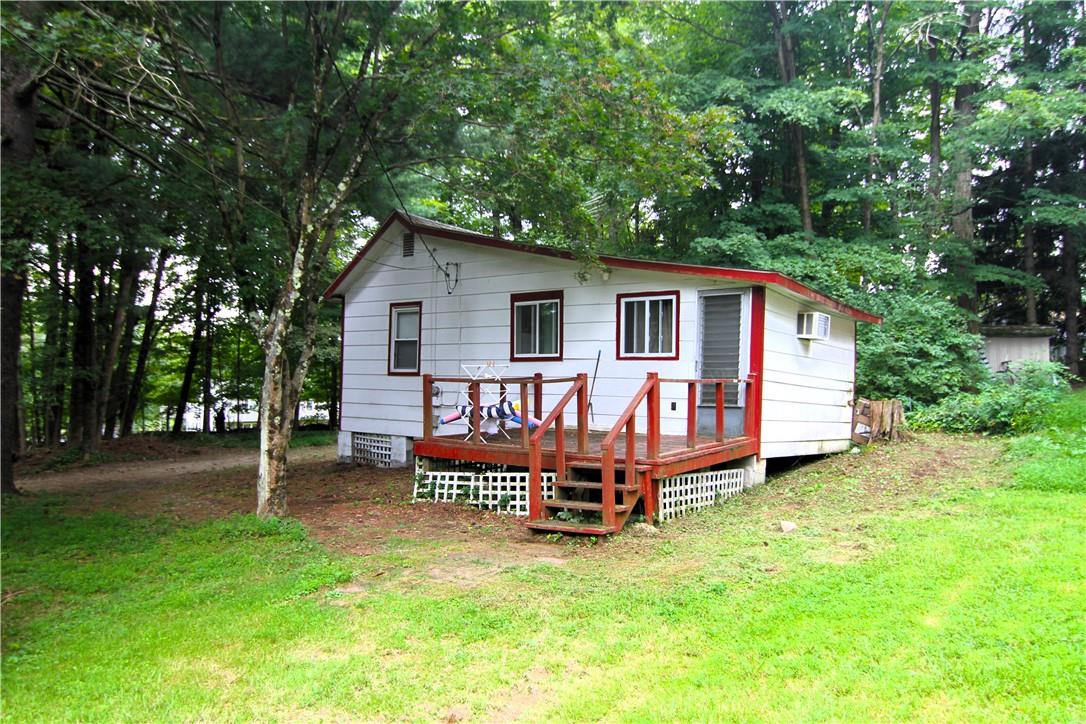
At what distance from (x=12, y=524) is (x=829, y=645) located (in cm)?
792

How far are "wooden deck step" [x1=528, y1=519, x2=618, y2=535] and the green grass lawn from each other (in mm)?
151

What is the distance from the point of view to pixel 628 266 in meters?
8.41

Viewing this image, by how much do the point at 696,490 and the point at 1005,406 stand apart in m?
6.99

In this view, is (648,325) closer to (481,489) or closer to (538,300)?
(538,300)

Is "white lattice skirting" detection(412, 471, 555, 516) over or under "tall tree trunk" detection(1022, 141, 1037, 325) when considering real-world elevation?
under

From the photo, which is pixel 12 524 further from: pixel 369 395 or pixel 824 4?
pixel 824 4

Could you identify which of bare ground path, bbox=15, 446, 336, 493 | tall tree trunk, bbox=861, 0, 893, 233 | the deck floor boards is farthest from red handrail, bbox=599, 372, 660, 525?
tall tree trunk, bbox=861, 0, 893, 233

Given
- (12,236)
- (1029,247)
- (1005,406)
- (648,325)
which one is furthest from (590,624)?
(1029,247)

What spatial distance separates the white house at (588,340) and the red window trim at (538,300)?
2 centimetres

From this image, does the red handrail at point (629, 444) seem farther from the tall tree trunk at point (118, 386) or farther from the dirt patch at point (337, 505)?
the tall tree trunk at point (118, 386)

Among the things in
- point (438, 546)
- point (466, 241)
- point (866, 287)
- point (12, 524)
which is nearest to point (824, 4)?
point (866, 287)

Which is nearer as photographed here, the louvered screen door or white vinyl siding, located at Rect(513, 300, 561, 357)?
the louvered screen door

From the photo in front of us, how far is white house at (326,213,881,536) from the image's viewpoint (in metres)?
8.07

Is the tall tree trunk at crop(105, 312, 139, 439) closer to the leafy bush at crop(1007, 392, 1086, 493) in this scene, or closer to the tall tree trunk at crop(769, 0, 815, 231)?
the tall tree trunk at crop(769, 0, 815, 231)
